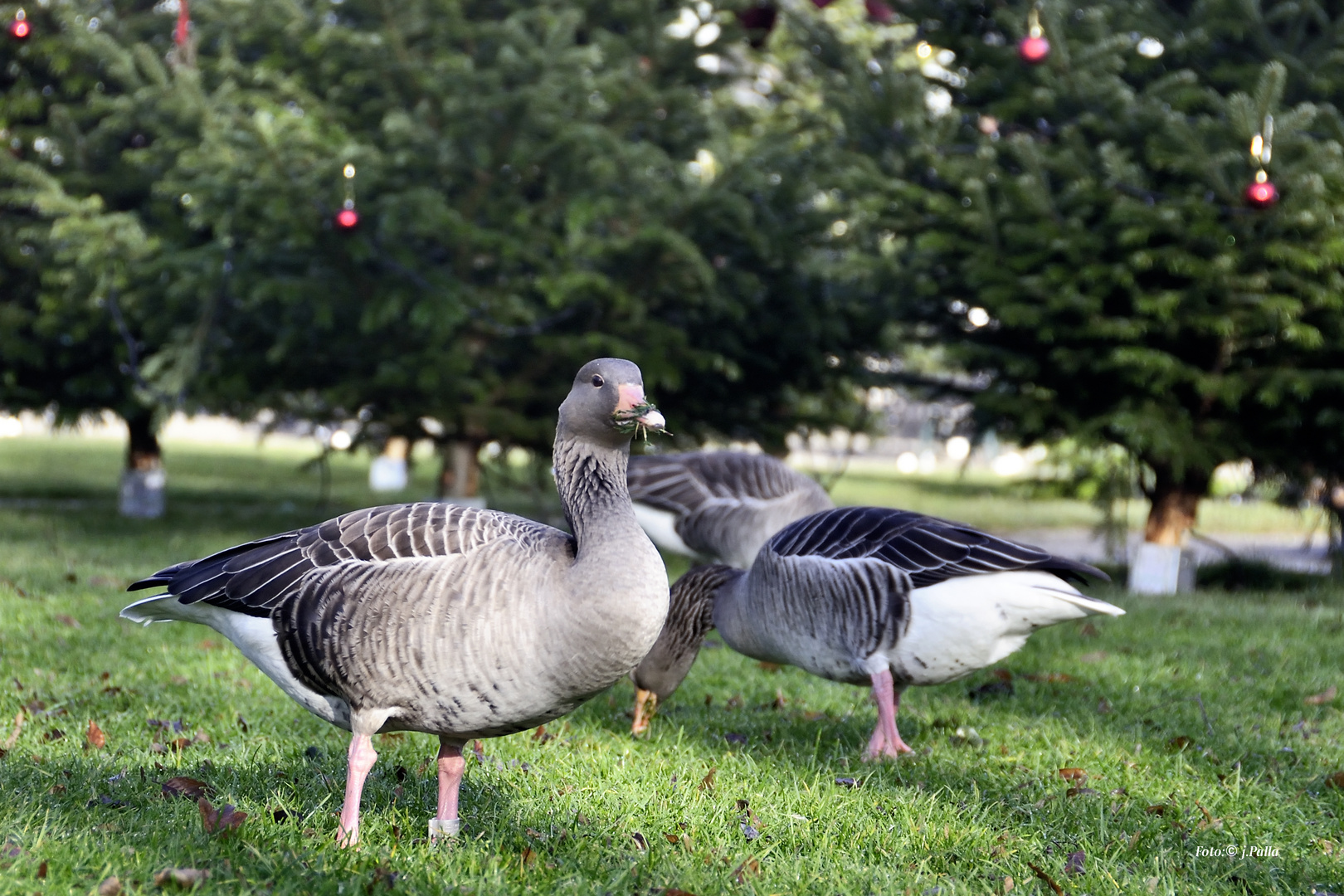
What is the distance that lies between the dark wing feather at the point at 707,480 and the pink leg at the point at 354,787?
5282 millimetres

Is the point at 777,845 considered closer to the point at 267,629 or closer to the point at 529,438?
the point at 267,629

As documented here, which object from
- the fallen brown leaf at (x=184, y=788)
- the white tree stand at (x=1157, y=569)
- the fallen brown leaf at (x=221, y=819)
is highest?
the white tree stand at (x=1157, y=569)

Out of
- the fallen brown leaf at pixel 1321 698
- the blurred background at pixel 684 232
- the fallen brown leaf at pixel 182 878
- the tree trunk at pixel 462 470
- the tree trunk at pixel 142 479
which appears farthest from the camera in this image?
the tree trunk at pixel 142 479

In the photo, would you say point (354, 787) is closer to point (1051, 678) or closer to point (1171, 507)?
point (1051, 678)

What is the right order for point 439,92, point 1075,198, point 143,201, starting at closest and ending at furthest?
point 1075,198, point 439,92, point 143,201

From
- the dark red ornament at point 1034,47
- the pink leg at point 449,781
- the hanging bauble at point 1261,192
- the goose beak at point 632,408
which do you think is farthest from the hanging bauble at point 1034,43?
the pink leg at point 449,781

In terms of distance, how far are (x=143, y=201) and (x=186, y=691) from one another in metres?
8.06

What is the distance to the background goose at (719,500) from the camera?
8695mm

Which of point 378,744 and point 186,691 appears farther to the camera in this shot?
point 186,691

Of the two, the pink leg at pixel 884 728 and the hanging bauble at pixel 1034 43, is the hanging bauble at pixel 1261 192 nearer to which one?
the hanging bauble at pixel 1034 43

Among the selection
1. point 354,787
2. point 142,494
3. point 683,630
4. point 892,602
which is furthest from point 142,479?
point 354,787

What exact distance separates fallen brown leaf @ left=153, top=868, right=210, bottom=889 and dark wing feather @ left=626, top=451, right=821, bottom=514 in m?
5.86

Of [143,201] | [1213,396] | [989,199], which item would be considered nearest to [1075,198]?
[989,199]

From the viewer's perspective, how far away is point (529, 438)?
11047 millimetres
